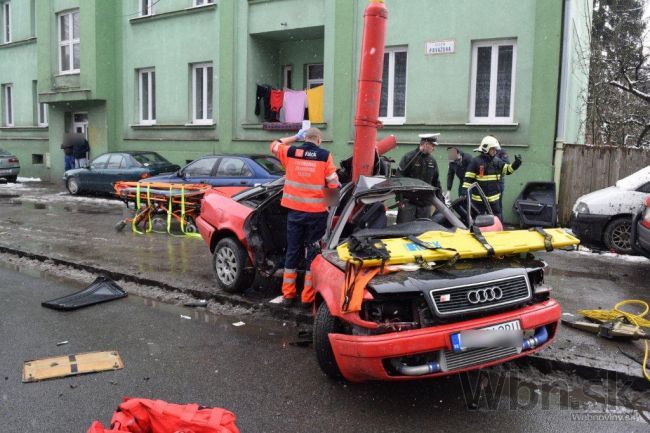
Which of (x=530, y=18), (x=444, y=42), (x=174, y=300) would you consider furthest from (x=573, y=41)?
(x=174, y=300)

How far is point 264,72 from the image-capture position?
659 inches

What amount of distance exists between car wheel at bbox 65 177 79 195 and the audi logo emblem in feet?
52.1

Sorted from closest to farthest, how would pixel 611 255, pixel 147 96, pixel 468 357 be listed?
1. pixel 468 357
2. pixel 611 255
3. pixel 147 96

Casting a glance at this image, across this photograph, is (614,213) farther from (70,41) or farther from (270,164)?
(70,41)

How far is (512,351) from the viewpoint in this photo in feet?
12.4

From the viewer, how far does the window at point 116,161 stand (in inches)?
636

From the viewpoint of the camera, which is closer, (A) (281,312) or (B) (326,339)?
(B) (326,339)

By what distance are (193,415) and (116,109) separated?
18.8 metres

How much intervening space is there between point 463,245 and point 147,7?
1789 centimetres

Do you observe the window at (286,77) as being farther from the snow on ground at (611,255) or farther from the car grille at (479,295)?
the car grille at (479,295)

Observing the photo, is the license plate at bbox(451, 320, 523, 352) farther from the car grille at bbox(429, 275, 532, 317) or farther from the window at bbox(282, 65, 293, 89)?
the window at bbox(282, 65, 293, 89)

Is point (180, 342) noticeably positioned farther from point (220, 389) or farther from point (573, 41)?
point (573, 41)

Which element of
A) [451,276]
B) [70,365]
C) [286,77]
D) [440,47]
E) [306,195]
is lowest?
[70,365]

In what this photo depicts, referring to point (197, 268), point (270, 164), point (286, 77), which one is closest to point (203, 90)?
point (286, 77)
